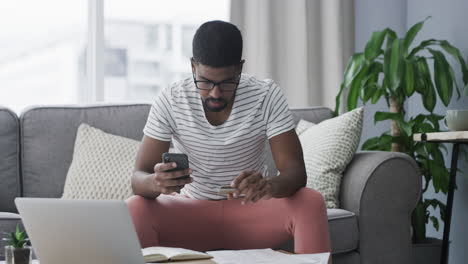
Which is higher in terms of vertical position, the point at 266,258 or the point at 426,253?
the point at 266,258

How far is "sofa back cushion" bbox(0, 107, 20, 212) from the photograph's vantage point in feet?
8.65

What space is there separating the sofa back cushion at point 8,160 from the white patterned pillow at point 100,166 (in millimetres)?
238

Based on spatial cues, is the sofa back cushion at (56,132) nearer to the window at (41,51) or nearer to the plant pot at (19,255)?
the window at (41,51)

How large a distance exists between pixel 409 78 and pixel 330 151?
67 cm

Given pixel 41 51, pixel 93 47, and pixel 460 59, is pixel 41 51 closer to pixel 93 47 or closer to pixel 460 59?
pixel 93 47

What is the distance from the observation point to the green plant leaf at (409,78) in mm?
3014

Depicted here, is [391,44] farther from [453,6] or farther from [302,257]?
[302,257]

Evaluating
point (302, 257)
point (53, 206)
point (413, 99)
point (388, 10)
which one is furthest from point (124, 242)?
point (388, 10)

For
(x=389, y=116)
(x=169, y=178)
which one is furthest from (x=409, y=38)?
(x=169, y=178)

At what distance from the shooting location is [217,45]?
6.17 ft

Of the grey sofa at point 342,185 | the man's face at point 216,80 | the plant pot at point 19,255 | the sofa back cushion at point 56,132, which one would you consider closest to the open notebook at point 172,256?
the plant pot at point 19,255

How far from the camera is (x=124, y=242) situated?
124 cm

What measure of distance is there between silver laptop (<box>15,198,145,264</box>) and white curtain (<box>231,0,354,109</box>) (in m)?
2.59

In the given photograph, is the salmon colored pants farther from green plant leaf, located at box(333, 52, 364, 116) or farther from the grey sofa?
green plant leaf, located at box(333, 52, 364, 116)
